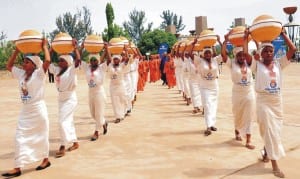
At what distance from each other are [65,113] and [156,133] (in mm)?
2328

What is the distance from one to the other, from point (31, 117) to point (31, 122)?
76 millimetres

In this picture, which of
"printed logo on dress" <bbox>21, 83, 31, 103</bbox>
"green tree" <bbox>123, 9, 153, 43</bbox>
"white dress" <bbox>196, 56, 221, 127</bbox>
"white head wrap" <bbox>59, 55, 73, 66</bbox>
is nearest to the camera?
"printed logo on dress" <bbox>21, 83, 31, 103</bbox>

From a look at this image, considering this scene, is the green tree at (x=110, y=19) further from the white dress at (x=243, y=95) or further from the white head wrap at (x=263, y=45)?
the white head wrap at (x=263, y=45)

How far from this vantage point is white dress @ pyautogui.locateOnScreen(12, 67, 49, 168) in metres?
5.90

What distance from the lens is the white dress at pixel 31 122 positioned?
5.90m

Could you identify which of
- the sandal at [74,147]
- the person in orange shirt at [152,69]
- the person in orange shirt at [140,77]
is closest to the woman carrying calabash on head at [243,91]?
the sandal at [74,147]

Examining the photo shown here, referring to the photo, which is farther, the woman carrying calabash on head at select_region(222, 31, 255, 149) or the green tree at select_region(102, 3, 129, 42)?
the green tree at select_region(102, 3, 129, 42)

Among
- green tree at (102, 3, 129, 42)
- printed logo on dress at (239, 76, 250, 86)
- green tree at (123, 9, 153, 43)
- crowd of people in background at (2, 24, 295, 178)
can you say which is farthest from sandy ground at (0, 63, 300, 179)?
green tree at (123, 9, 153, 43)

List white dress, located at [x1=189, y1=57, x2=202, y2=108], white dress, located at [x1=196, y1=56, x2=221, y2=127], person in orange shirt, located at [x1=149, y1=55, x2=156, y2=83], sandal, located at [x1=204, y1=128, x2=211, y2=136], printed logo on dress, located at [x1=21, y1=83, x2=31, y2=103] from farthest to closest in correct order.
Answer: person in orange shirt, located at [x1=149, y1=55, x2=156, y2=83] → white dress, located at [x1=189, y1=57, x2=202, y2=108] → white dress, located at [x1=196, y1=56, x2=221, y2=127] → sandal, located at [x1=204, y1=128, x2=211, y2=136] → printed logo on dress, located at [x1=21, y1=83, x2=31, y2=103]

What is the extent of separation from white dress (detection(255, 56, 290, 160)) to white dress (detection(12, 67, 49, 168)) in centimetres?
323

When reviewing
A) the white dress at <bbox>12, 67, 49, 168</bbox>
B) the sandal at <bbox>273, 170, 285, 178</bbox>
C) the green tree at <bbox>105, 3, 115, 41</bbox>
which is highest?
the green tree at <bbox>105, 3, 115, 41</bbox>

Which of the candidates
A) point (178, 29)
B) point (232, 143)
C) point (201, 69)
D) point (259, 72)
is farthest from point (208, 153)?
point (178, 29)

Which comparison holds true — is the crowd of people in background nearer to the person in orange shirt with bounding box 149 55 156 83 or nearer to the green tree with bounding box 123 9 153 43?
the person in orange shirt with bounding box 149 55 156 83

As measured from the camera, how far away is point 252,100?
714 centimetres
